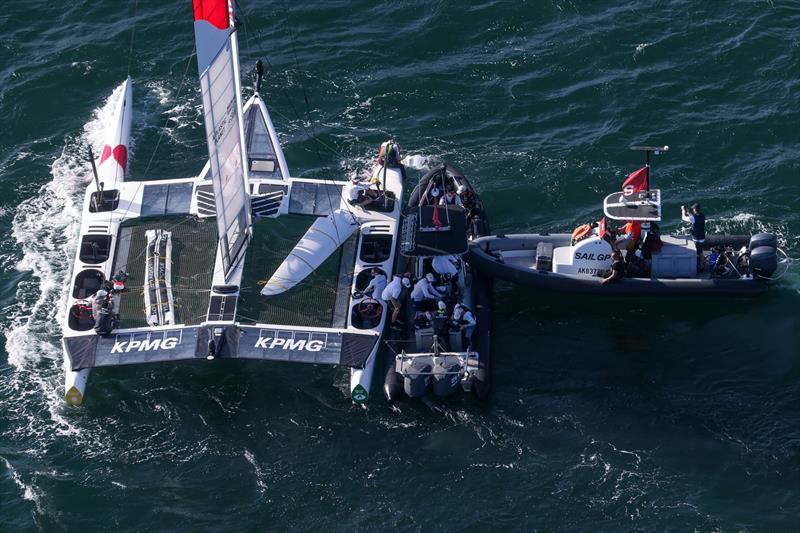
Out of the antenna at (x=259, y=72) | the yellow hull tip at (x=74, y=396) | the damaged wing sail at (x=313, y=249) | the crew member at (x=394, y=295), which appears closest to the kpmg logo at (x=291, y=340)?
the damaged wing sail at (x=313, y=249)

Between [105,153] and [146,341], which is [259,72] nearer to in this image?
[105,153]

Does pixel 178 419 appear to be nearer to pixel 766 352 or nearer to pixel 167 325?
pixel 167 325

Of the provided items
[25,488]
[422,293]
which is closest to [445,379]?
[422,293]

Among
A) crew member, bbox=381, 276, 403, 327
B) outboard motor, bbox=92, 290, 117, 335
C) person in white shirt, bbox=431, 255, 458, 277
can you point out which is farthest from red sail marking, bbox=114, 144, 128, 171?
person in white shirt, bbox=431, 255, 458, 277

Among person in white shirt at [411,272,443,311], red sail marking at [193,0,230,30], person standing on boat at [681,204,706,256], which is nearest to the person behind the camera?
red sail marking at [193,0,230,30]

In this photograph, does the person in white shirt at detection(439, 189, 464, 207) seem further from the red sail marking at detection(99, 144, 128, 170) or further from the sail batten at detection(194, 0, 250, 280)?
the red sail marking at detection(99, 144, 128, 170)
